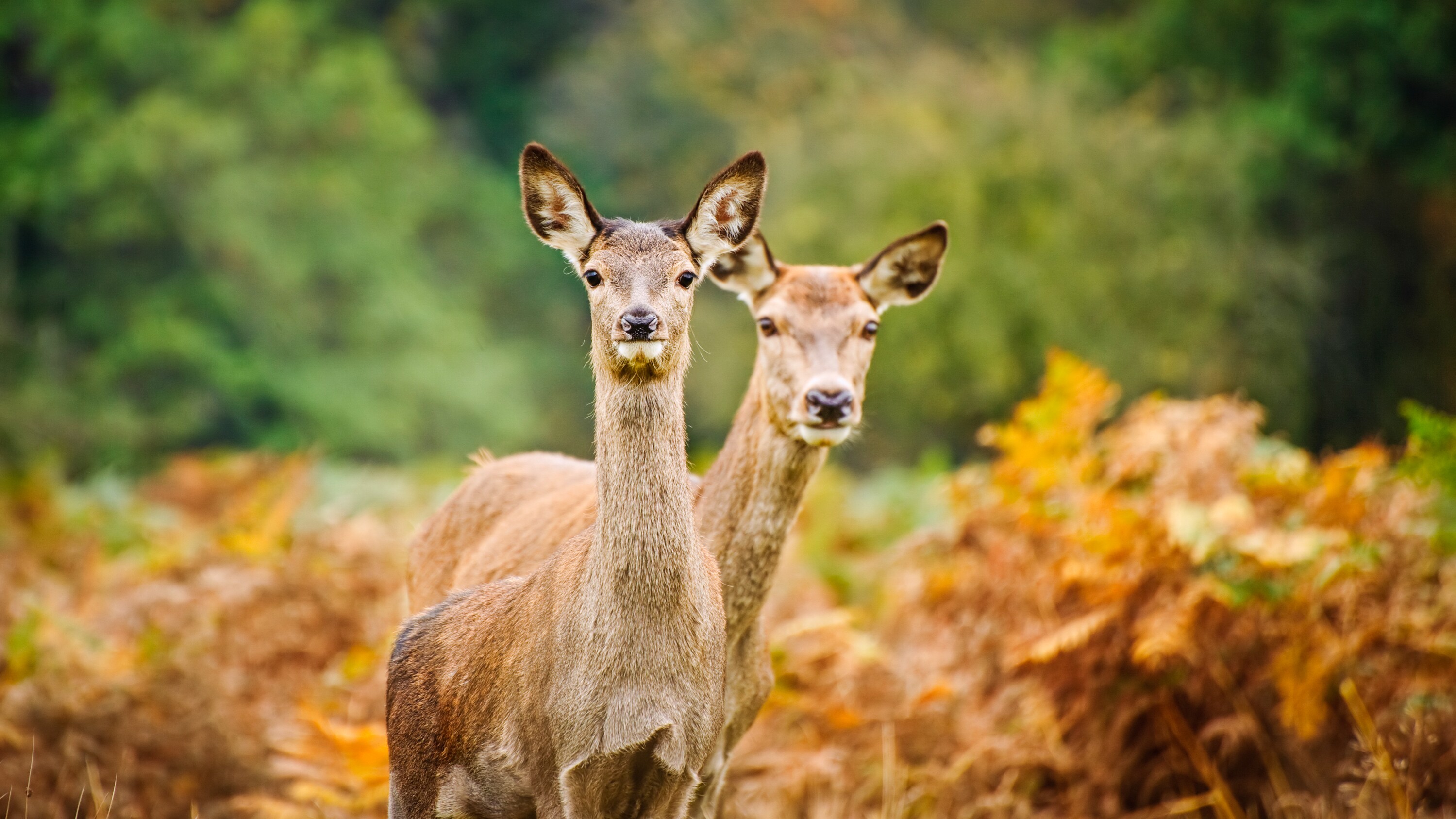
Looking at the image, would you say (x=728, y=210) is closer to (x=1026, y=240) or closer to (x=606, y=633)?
(x=606, y=633)

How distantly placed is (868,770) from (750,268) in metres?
2.98

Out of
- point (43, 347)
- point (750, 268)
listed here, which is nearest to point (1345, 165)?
point (750, 268)

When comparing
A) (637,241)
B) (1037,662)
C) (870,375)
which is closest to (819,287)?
(637,241)

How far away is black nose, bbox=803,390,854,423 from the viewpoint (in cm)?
491

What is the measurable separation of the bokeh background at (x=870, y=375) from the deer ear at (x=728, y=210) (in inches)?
122

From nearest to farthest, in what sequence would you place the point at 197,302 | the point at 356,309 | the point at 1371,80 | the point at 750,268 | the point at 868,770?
1. the point at 750,268
2. the point at 868,770
3. the point at 1371,80
4. the point at 197,302
5. the point at 356,309

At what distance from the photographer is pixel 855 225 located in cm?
2428

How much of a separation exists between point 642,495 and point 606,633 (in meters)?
0.45

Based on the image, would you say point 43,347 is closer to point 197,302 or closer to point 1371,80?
point 197,302

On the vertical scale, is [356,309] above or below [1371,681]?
above

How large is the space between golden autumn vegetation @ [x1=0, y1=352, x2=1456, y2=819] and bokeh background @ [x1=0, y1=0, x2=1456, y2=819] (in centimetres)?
3

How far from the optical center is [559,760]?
12.1ft

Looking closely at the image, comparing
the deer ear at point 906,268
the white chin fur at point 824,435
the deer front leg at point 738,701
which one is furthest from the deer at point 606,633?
the deer ear at point 906,268

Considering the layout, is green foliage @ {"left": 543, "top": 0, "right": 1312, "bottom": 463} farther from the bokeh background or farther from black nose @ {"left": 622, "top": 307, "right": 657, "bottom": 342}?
black nose @ {"left": 622, "top": 307, "right": 657, "bottom": 342}
